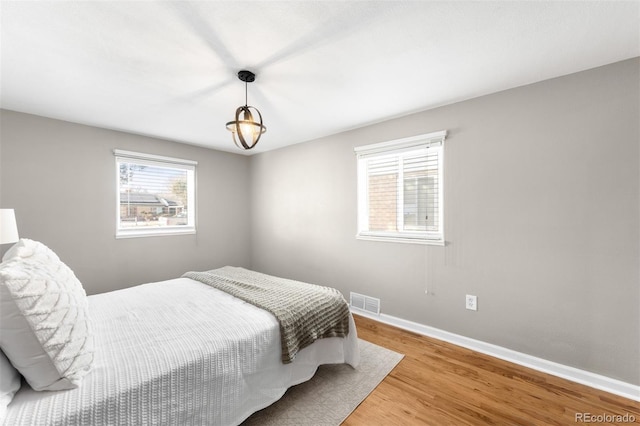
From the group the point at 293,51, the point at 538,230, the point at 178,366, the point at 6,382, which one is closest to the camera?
the point at 6,382

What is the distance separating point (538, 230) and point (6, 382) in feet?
10.5

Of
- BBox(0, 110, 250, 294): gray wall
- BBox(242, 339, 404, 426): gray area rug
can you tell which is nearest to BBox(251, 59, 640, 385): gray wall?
BBox(242, 339, 404, 426): gray area rug

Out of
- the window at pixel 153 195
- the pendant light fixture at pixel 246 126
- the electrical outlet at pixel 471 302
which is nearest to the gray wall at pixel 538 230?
the electrical outlet at pixel 471 302

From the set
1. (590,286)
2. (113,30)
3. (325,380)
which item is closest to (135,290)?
(325,380)

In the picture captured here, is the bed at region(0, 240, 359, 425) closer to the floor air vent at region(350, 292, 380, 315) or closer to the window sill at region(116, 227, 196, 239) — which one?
the floor air vent at region(350, 292, 380, 315)

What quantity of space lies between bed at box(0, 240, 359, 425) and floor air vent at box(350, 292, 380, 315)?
1054 mm

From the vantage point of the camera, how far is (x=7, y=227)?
6.33 ft

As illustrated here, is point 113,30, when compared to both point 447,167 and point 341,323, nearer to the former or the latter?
point 341,323

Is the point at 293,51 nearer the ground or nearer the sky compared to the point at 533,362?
nearer the sky

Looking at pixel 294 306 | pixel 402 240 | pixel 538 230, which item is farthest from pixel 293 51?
pixel 538 230

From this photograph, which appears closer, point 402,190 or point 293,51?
point 293,51

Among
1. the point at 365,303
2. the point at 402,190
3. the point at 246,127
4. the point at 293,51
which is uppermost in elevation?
the point at 293,51

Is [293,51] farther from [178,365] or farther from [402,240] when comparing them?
[402,240]

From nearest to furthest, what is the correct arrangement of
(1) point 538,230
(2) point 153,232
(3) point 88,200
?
(1) point 538,230 < (3) point 88,200 < (2) point 153,232
